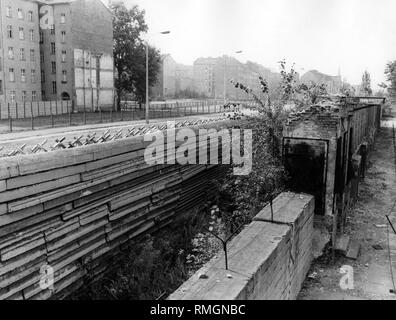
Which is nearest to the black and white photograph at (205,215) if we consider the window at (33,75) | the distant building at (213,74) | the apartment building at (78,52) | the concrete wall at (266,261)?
the concrete wall at (266,261)

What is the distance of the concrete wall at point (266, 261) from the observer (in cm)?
428

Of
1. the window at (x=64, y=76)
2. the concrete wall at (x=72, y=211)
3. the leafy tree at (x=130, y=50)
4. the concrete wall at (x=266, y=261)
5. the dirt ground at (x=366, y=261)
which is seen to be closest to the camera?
the concrete wall at (x=266, y=261)

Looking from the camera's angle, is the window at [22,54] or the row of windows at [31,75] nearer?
the row of windows at [31,75]

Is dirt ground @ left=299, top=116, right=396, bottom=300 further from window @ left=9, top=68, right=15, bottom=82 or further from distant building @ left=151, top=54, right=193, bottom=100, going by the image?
distant building @ left=151, top=54, right=193, bottom=100

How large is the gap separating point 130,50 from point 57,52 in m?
7.81

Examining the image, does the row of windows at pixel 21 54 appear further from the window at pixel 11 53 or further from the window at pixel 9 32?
the window at pixel 9 32

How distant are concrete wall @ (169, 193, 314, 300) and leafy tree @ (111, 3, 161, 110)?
39289mm

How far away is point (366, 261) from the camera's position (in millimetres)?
7676

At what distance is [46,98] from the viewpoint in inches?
1716

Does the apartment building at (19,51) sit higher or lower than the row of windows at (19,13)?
lower
